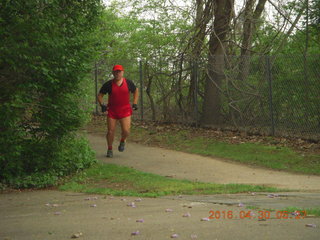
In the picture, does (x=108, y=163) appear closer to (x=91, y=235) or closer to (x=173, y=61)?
(x=91, y=235)

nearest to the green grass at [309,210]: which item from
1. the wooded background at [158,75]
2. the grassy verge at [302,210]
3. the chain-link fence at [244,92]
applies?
the grassy verge at [302,210]

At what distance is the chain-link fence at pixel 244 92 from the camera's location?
1311 centimetres

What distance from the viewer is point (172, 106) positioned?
685 inches

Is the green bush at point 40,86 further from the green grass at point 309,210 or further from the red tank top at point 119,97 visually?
the green grass at point 309,210

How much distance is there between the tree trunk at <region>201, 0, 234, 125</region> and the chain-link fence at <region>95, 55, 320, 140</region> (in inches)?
4.1

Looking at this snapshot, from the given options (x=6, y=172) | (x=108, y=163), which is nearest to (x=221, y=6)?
(x=108, y=163)

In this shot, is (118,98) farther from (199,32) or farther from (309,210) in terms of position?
(309,210)

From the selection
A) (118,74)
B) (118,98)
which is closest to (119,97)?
(118,98)

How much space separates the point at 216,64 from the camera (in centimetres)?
1588

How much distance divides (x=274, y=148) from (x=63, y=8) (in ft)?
20.4

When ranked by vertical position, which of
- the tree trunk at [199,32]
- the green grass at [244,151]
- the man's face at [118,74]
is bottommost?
the green grass at [244,151]

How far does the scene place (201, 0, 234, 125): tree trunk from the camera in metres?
15.9

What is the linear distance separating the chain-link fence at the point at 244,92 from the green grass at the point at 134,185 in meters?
5.48

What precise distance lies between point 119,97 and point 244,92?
15.4ft
